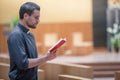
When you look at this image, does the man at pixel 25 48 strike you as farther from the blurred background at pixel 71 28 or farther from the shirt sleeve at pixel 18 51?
the blurred background at pixel 71 28

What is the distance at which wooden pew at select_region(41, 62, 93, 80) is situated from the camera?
4.56 m

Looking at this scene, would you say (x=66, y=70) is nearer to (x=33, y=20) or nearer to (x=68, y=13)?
(x=33, y=20)

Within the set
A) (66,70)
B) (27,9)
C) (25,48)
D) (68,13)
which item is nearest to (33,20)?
(27,9)

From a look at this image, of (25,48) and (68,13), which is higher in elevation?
(25,48)

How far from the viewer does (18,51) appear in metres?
2.36

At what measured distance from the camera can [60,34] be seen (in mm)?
10227

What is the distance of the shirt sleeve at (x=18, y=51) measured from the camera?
2350mm

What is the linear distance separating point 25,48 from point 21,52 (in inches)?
4.0

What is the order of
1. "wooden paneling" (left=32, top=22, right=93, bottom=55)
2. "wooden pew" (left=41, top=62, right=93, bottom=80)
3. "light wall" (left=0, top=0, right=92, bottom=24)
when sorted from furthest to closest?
"wooden paneling" (left=32, top=22, right=93, bottom=55) → "light wall" (left=0, top=0, right=92, bottom=24) → "wooden pew" (left=41, top=62, right=93, bottom=80)

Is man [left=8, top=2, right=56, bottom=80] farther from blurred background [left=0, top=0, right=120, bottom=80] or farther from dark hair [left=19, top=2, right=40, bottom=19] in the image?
blurred background [left=0, top=0, right=120, bottom=80]

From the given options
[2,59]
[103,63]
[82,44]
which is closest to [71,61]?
[103,63]

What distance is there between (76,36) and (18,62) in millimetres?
7963

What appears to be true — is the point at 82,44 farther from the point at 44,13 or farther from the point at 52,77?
the point at 52,77

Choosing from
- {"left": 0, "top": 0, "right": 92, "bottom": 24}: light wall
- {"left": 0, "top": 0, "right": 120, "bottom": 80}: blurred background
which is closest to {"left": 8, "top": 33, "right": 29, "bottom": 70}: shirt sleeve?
{"left": 0, "top": 0, "right": 120, "bottom": 80}: blurred background
